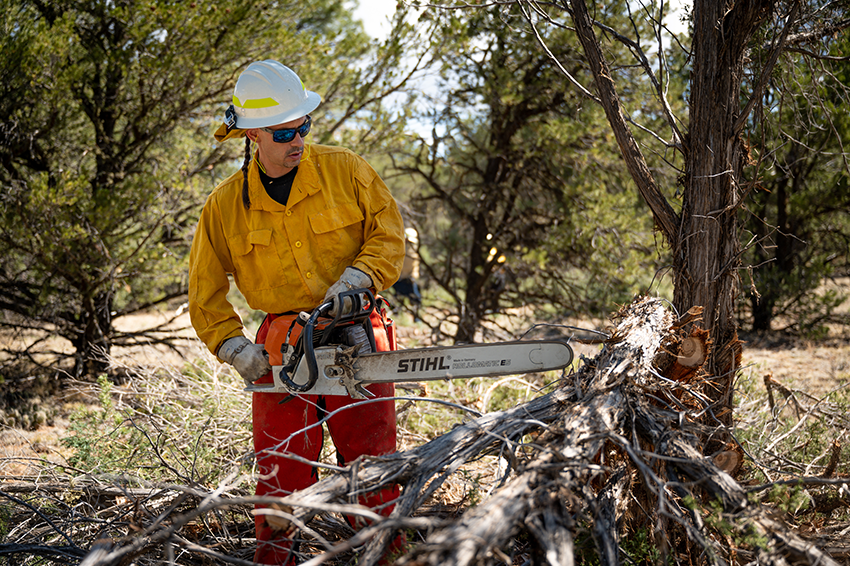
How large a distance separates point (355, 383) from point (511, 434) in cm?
71

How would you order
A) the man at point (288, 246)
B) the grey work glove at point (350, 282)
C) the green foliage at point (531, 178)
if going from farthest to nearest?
the green foliage at point (531, 178)
the man at point (288, 246)
the grey work glove at point (350, 282)

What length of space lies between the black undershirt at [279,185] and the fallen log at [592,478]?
133 centimetres

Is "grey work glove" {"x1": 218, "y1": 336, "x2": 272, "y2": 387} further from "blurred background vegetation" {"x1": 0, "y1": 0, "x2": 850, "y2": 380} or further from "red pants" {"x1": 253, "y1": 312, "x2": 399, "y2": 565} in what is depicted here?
"blurred background vegetation" {"x1": 0, "y1": 0, "x2": 850, "y2": 380}

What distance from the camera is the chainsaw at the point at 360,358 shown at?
215 cm

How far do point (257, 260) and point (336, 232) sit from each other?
1.25ft

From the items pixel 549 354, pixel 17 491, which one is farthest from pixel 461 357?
pixel 17 491

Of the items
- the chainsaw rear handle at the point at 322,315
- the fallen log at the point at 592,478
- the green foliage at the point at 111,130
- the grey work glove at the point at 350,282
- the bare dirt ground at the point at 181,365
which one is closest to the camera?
the fallen log at the point at 592,478

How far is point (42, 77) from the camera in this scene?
5.16 meters

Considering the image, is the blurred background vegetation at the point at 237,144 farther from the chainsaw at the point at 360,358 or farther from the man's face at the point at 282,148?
the chainsaw at the point at 360,358

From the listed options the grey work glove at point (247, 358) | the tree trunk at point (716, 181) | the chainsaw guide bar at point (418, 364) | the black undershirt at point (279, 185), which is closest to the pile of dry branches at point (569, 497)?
the chainsaw guide bar at point (418, 364)

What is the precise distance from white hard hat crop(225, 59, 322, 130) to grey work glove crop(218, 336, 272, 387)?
3.17 feet

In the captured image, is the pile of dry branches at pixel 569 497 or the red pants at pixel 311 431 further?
the red pants at pixel 311 431

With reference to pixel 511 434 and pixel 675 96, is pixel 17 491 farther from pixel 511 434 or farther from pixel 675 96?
pixel 675 96

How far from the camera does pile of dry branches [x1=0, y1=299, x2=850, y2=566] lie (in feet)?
4.87
